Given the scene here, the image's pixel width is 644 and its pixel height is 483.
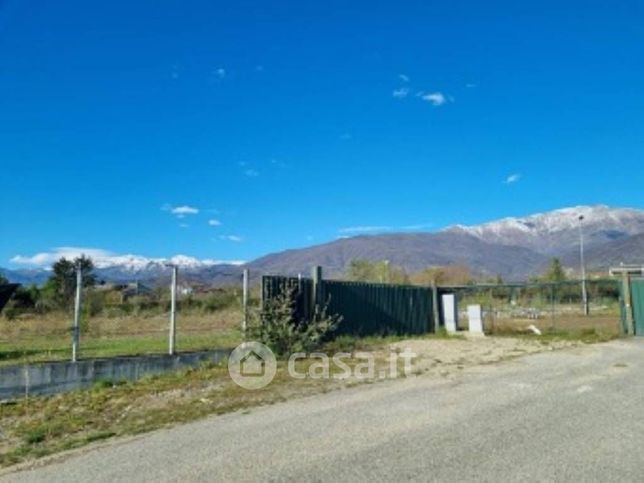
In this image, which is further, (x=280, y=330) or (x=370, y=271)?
(x=370, y=271)

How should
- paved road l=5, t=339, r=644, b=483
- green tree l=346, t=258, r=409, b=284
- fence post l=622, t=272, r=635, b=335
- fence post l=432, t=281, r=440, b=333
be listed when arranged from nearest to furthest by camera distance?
paved road l=5, t=339, r=644, b=483 → fence post l=622, t=272, r=635, b=335 → fence post l=432, t=281, r=440, b=333 → green tree l=346, t=258, r=409, b=284

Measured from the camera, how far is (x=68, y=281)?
31.0 meters

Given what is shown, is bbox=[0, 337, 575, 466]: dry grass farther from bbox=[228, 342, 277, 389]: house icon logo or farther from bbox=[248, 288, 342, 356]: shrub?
bbox=[248, 288, 342, 356]: shrub

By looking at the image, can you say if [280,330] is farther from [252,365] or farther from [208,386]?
[208,386]

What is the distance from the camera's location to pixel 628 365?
42.0 feet

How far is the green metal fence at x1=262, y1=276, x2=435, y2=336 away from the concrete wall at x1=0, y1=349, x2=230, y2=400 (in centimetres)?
270

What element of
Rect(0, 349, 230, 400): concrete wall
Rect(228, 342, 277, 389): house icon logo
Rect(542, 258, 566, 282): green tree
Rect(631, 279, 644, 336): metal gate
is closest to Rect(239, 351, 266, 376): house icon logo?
Rect(228, 342, 277, 389): house icon logo

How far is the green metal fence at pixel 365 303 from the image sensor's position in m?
16.5

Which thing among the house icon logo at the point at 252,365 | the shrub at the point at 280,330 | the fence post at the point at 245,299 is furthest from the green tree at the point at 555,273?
the house icon logo at the point at 252,365

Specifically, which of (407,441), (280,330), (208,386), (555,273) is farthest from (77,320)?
(555,273)

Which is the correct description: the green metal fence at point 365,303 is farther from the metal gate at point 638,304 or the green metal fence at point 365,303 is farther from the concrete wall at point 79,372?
the metal gate at point 638,304

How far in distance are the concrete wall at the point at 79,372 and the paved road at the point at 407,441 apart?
12.9 feet

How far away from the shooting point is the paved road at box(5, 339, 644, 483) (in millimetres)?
5824

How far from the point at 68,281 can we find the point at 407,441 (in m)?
27.1
